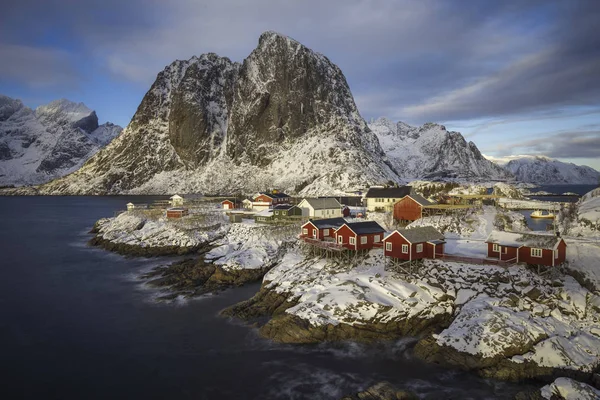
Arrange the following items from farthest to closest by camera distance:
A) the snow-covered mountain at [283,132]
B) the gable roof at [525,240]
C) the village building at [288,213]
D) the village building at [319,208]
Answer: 1. the snow-covered mountain at [283,132]
2. the village building at [319,208]
3. the village building at [288,213]
4. the gable roof at [525,240]

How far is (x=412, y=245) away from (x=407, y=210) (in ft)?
76.1

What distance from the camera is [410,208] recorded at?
5541cm

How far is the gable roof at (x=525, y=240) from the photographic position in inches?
1192

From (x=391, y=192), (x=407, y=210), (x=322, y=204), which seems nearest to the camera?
(x=407, y=210)

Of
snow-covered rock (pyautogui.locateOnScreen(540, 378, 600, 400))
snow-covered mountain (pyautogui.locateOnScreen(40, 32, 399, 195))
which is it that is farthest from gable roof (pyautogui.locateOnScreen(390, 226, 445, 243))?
snow-covered mountain (pyautogui.locateOnScreen(40, 32, 399, 195))

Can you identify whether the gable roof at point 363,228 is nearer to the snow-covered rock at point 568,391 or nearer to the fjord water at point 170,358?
the fjord water at point 170,358

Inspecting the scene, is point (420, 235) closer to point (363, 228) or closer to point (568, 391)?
point (363, 228)

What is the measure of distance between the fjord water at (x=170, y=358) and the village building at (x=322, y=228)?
30.5 feet

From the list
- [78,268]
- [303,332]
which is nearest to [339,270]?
[303,332]

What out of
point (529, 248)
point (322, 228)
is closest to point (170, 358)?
point (322, 228)

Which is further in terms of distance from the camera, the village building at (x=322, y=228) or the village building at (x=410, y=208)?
the village building at (x=410, y=208)

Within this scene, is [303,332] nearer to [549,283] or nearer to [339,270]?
[339,270]

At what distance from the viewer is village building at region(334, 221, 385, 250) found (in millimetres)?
38250

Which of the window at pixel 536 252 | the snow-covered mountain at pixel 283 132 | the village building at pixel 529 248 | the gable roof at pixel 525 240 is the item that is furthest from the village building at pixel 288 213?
the snow-covered mountain at pixel 283 132
